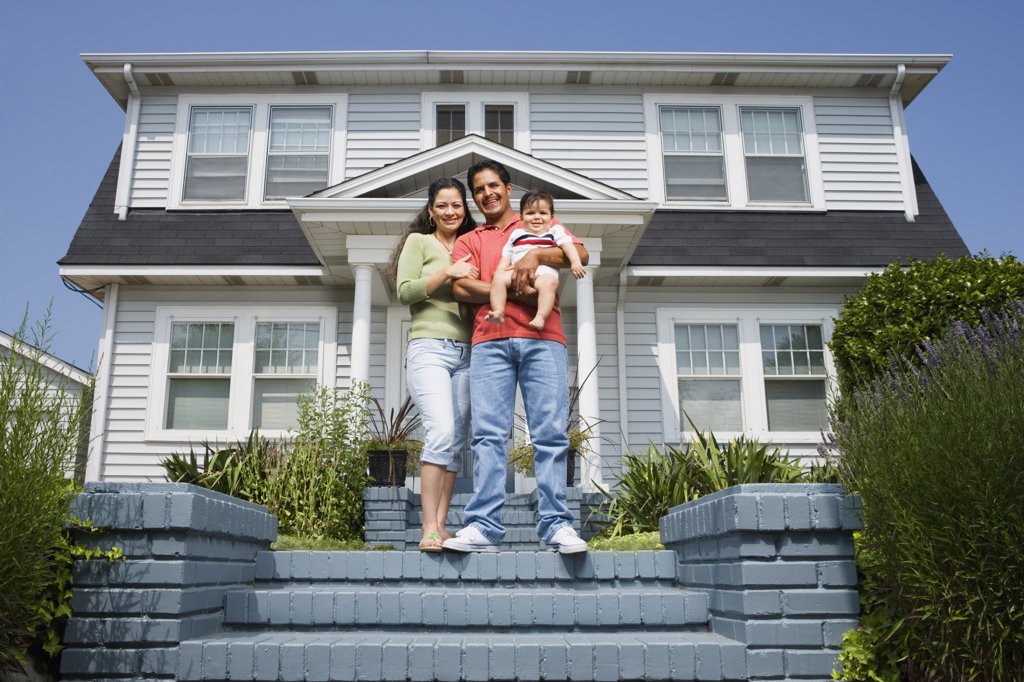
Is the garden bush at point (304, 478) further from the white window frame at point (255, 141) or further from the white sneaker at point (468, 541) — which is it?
the white window frame at point (255, 141)

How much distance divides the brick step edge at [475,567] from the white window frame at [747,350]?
6280 mm

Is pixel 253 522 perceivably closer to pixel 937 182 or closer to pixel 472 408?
pixel 472 408

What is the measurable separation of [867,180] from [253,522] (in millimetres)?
9654

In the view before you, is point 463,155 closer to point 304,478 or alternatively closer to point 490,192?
point 304,478

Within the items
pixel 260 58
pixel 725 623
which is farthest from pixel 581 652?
pixel 260 58

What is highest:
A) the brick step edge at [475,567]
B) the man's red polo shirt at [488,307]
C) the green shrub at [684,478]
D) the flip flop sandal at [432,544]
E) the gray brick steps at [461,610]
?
the man's red polo shirt at [488,307]

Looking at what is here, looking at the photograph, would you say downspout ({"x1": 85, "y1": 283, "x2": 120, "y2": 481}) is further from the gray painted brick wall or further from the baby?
the gray painted brick wall

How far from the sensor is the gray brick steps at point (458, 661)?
2.78 m

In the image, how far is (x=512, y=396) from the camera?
362 cm

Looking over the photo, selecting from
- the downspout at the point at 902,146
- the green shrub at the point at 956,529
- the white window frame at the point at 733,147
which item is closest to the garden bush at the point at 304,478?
the green shrub at the point at 956,529

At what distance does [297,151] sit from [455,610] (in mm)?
8559

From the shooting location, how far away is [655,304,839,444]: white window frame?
9.66 m

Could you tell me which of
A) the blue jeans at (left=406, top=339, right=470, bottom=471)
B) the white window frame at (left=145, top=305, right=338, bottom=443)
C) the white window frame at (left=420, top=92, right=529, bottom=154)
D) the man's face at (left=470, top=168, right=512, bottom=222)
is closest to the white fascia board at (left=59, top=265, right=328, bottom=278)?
the white window frame at (left=145, top=305, right=338, bottom=443)

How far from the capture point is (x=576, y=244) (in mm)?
3756
